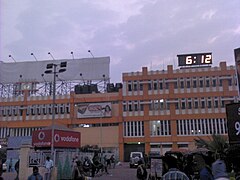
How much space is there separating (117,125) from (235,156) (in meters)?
48.7

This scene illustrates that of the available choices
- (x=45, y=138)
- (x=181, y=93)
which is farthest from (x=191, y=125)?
(x=45, y=138)

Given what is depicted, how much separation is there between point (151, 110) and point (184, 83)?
25.2 feet

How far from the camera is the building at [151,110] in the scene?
56.8 meters

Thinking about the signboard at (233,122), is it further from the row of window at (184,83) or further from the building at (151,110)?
the row of window at (184,83)

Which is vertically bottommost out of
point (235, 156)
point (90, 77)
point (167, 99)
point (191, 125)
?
point (235, 156)

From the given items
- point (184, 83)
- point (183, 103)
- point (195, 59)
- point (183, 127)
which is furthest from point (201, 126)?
point (195, 59)

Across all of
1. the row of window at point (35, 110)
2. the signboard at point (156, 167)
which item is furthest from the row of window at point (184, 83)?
the signboard at point (156, 167)

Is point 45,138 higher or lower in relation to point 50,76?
lower

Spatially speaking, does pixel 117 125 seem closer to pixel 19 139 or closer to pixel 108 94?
pixel 108 94

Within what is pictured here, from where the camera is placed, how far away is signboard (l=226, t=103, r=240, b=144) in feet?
26.8

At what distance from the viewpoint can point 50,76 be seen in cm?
6234

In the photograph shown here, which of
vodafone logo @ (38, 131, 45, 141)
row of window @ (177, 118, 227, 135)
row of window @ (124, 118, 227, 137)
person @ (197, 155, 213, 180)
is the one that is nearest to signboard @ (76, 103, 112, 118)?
row of window @ (124, 118, 227, 137)

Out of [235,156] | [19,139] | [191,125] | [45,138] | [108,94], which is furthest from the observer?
[108,94]

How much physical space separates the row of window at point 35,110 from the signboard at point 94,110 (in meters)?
2.90
